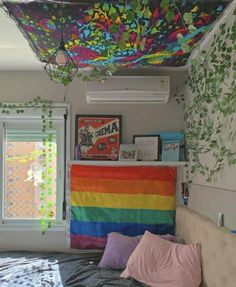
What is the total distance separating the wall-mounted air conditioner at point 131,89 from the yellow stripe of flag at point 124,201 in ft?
2.96

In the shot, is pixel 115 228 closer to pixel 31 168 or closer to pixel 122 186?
pixel 122 186

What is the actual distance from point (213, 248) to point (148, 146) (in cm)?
145

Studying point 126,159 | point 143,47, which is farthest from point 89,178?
point 143,47

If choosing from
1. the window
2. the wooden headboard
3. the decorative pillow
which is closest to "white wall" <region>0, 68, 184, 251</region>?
the window

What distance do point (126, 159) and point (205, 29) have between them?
146 cm

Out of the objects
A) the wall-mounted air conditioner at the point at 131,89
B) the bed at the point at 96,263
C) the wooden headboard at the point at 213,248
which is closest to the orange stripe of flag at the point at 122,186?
the bed at the point at 96,263

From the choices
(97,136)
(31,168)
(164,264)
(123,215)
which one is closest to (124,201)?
(123,215)

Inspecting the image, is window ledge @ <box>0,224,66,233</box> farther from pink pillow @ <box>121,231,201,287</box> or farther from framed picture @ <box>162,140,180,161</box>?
framed picture @ <box>162,140,180,161</box>

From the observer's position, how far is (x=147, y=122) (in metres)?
3.48

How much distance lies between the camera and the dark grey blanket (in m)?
2.60

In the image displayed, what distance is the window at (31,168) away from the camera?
354 cm

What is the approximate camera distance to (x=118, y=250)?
2.99 metres

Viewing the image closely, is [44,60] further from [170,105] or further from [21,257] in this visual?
[21,257]

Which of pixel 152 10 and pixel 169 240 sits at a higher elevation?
pixel 152 10
